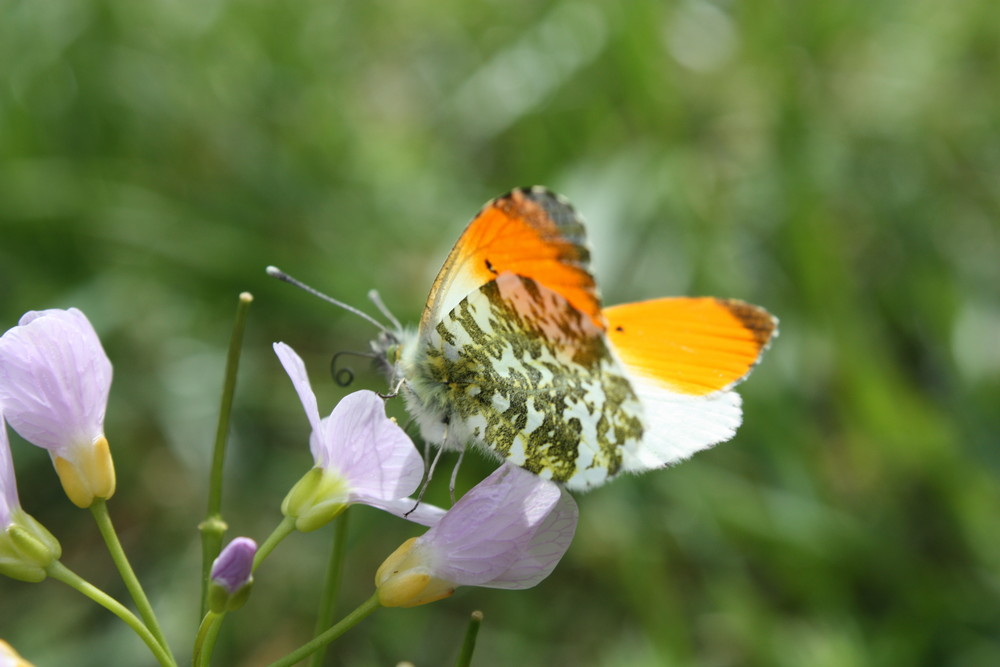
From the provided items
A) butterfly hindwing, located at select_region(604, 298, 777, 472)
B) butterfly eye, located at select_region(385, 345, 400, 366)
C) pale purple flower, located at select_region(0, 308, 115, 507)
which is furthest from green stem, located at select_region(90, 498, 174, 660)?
butterfly hindwing, located at select_region(604, 298, 777, 472)

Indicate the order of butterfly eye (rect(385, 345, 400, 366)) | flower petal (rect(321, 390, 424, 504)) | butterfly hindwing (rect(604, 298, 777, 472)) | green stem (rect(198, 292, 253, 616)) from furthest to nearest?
butterfly eye (rect(385, 345, 400, 366)), butterfly hindwing (rect(604, 298, 777, 472)), green stem (rect(198, 292, 253, 616)), flower petal (rect(321, 390, 424, 504))

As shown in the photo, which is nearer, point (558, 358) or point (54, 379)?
point (54, 379)

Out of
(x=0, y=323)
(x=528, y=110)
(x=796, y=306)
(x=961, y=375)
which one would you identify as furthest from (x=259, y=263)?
(x=961, y=375)

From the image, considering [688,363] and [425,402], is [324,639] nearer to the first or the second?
[425,402]

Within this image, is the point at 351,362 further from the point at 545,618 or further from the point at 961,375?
the point at 961,375

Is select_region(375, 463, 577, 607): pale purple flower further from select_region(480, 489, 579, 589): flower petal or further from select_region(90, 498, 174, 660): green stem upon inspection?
select_region(90, 498, 174, 660): green stem

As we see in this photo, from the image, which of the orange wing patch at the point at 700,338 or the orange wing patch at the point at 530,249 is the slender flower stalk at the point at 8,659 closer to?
the orange wing patch at the point at 530,249

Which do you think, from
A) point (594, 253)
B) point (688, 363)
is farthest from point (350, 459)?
point (594, 253)
